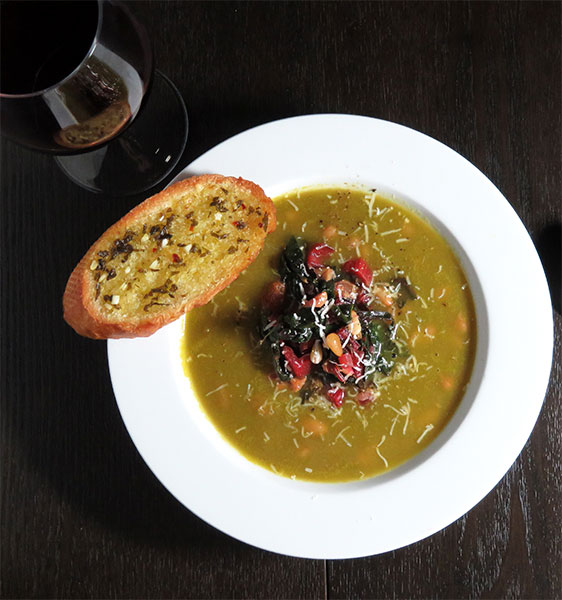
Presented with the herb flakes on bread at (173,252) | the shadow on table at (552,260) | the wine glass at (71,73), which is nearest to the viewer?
the wine glass at (71,73)

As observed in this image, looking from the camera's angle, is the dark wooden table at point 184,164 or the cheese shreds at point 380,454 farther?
the dark wooden table at point 184,164

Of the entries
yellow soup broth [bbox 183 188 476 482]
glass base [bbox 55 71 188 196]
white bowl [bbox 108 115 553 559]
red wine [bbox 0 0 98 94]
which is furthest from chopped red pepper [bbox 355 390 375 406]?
red wine [bbox 0 0 98 94]

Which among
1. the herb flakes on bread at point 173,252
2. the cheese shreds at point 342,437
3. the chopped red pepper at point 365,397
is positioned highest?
the herb flakes on bread at point 173,252

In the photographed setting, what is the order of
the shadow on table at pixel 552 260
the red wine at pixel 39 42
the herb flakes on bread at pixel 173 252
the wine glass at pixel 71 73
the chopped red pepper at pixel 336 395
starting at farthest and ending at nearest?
1. the shadow on table at pixel 552 260
2. the chopped red pepper at pixel 336 395
3. the herb flakes on bread at pixel 173 252
4. the red wine at pixel 39 42
5. the wine glass at pixel 71 73

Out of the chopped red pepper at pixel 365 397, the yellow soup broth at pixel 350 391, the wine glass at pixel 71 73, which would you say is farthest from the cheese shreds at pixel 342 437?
the wine glass at pixel 71 73

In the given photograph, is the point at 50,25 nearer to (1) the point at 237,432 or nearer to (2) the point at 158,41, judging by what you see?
(2) the point at 158,41

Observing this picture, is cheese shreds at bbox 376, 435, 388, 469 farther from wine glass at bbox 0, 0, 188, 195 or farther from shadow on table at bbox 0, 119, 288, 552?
wine glass at bbox 0, 0, 188, 195

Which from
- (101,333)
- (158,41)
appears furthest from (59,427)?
(158,41)

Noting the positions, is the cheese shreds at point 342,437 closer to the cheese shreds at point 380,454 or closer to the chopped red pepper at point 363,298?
the cheese shreds at point 380,454
